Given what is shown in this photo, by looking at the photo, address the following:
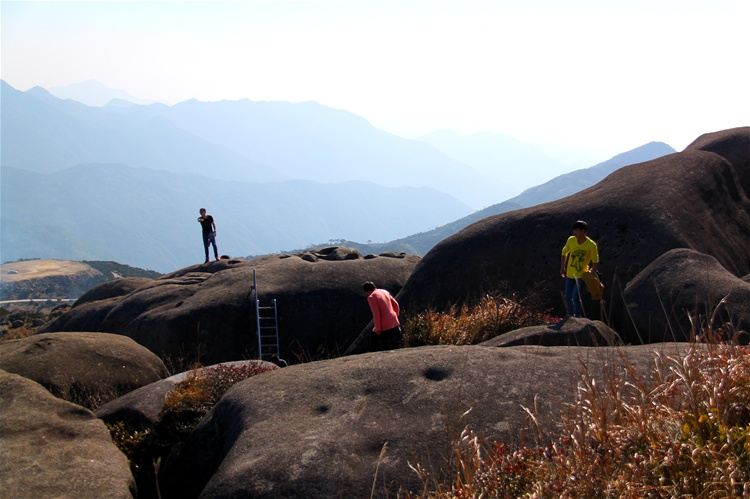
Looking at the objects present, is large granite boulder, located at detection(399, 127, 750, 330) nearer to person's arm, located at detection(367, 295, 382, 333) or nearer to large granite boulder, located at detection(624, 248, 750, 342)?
large granite boulder, located at detection(624, 248, 750, 342)

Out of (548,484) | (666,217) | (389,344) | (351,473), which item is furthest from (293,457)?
(666,217)

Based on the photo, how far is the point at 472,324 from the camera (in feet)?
62.8

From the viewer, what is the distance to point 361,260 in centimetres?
3000

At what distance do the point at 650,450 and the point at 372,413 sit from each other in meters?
4.67

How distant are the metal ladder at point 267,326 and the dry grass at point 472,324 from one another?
7134 millimetres

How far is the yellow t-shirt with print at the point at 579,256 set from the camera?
16.8m

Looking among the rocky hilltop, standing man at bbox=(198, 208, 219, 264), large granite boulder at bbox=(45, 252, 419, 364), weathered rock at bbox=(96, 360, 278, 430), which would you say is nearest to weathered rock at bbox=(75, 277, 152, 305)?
standing man at bbox=(198, 208, 219, 264)

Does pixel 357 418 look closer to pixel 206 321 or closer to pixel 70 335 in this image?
pixel 70 335

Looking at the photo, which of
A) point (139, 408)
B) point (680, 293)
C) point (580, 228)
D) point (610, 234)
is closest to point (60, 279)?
point (610, 234)

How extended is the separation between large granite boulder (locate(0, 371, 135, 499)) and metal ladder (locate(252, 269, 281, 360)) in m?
13.0

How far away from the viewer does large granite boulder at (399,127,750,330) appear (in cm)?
2155

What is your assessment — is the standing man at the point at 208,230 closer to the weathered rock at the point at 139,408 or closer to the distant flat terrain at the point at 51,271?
the weathered rock at the point at 139,408

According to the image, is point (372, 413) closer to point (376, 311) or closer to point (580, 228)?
point (376, 311)

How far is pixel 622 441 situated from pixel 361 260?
2362cm
